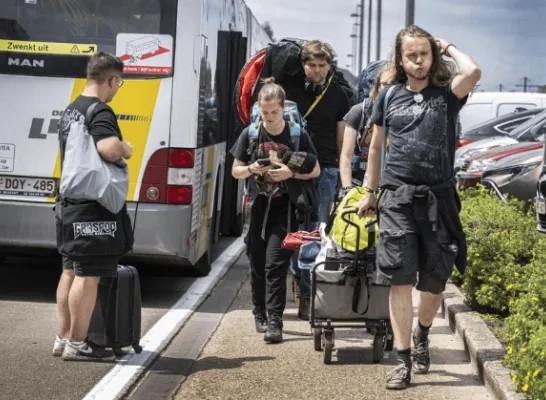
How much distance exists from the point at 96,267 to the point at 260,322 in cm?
174

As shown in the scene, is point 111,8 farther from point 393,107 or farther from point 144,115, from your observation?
point 393,107

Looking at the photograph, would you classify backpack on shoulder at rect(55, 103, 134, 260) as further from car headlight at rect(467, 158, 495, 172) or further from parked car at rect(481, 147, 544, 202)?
car headlight at rect(467, 158, 495, 172)

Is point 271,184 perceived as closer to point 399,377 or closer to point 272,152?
point 272,152

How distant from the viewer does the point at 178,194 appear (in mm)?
10031

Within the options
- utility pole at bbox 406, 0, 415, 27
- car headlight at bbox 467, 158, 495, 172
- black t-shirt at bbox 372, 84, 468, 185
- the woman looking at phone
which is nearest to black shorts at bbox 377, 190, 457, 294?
black t-shirt at bbox 372, 84, 468, 185

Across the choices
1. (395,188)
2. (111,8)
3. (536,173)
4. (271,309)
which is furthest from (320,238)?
(536,173)

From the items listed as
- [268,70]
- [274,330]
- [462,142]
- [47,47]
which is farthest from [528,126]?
[274,330]

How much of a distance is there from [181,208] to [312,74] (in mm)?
1651

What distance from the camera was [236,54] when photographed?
13.9m

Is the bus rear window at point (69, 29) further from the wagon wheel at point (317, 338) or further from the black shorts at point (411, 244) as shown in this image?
the black shorts at point (411, 244)

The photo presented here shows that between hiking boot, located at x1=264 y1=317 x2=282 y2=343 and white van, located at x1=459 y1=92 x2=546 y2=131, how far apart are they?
1678 cm

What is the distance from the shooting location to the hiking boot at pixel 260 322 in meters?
8.80

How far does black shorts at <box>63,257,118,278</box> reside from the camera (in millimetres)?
7469

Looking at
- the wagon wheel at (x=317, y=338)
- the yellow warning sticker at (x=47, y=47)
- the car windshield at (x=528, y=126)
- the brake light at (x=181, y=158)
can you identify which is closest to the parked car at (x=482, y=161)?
the car windshield at (x=528, y=126)
